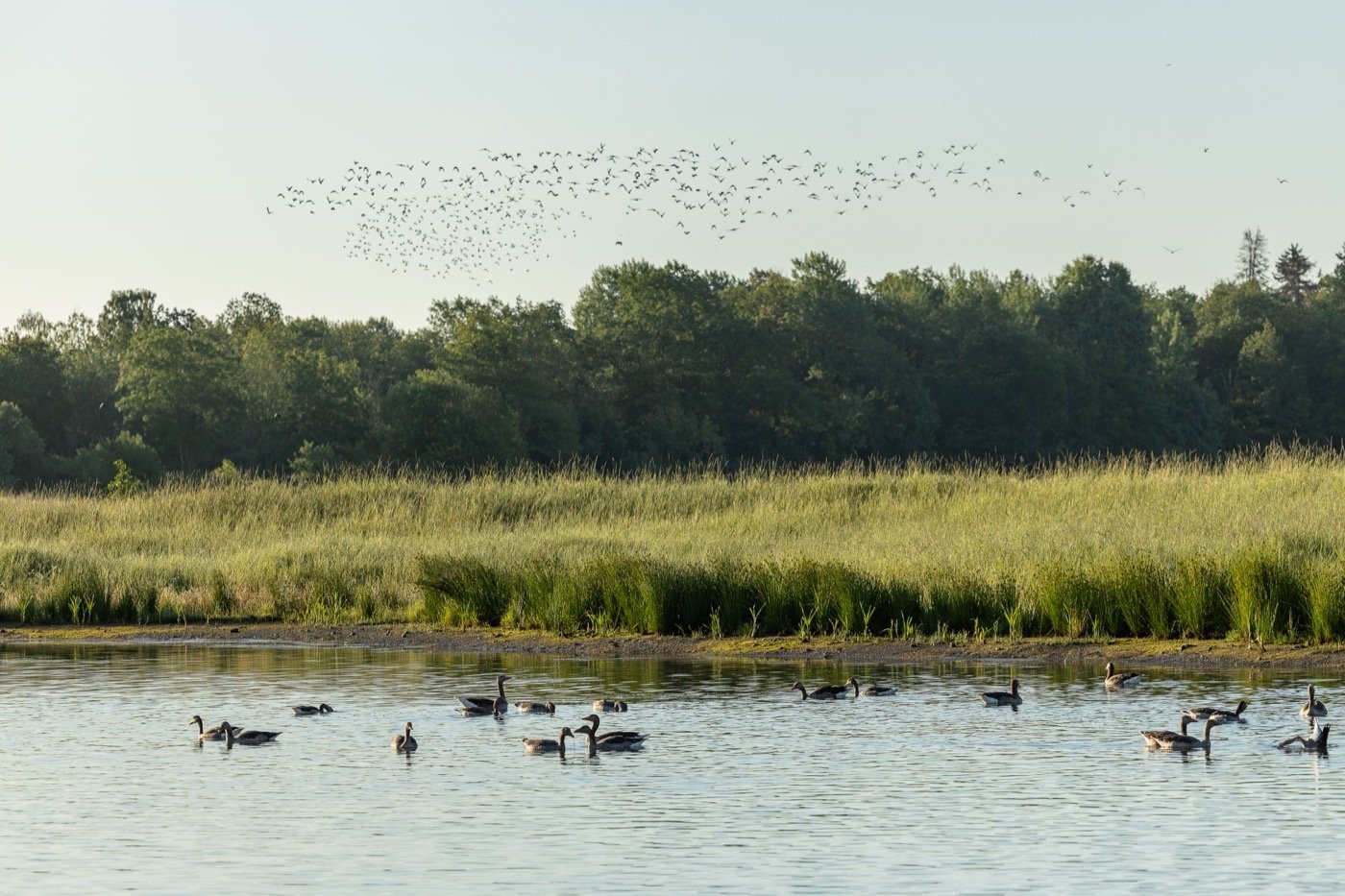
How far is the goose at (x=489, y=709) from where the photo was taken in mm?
19688

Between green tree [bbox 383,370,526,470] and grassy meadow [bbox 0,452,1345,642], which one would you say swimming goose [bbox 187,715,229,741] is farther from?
green tree [bbox 383,370,526,470]

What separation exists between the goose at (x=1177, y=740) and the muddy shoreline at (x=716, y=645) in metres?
6.44

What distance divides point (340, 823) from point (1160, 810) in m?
5.87

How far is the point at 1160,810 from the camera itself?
14.2 metres

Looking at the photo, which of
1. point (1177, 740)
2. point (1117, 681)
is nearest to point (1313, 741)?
point (1177, 740)

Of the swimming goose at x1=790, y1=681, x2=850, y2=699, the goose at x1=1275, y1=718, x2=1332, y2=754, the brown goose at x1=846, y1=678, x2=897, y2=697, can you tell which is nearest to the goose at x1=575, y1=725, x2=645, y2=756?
the swimming goose at x1=790, y1=681, x2=850, y2=699

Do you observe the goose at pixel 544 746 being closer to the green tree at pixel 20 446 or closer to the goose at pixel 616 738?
the goose at pixel 616 738

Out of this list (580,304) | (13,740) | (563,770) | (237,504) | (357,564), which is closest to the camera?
(563,770)

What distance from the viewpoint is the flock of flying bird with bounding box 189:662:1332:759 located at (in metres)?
16.7

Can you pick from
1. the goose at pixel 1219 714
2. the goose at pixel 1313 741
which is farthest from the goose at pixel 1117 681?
the goose at pixel 1313 741

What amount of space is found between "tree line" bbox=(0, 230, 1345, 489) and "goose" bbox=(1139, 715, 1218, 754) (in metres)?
57.3

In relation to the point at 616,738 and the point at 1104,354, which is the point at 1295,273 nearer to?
the point at 1104,354

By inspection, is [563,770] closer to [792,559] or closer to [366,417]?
[792,559]

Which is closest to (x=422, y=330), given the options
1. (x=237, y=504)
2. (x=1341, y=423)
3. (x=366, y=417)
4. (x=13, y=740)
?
(x=366, y=417)
